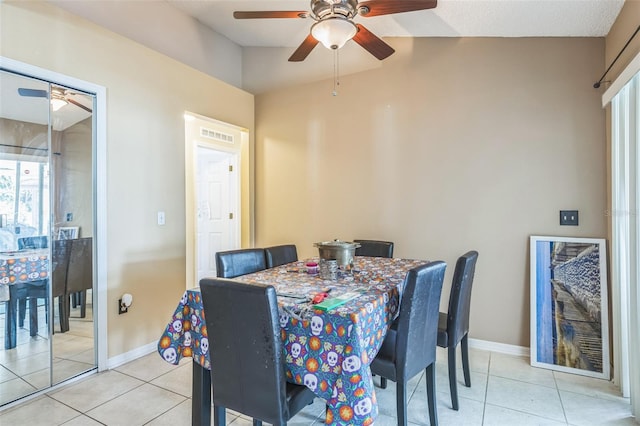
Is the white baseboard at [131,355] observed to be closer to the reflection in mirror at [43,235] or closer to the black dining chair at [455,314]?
the reflection in mirror at [43,235]

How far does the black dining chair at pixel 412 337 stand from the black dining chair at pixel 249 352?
1.53 ft

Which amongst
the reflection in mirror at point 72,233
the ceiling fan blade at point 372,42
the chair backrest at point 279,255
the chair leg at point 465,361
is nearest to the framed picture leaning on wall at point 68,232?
the reflection in mirror at point 72,233

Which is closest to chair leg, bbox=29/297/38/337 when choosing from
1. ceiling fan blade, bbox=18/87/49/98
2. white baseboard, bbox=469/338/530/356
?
ceiling fan blade, bbox=18/87/49/98

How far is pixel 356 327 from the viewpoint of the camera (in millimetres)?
1378

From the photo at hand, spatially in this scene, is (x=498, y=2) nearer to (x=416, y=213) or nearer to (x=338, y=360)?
(x=416, y=213)

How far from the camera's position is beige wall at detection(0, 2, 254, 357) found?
247cm

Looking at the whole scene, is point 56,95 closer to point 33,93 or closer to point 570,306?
point 33,93

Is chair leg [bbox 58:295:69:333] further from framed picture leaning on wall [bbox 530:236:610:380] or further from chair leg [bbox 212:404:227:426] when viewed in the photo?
framed picture leaning on wall [bbox 530:236:610:380]

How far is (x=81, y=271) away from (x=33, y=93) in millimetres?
1299

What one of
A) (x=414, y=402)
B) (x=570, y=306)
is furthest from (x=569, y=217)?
(x=414, y=402)

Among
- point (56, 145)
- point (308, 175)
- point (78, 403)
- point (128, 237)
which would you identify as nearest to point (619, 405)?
point (308, 175)

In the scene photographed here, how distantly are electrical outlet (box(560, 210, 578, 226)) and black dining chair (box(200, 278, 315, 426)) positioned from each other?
8.31 feet

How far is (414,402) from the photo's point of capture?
2.29 metres

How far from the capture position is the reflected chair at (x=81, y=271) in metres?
2.61
